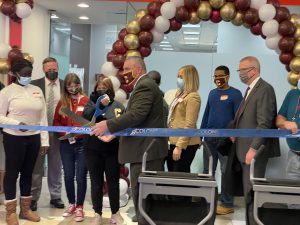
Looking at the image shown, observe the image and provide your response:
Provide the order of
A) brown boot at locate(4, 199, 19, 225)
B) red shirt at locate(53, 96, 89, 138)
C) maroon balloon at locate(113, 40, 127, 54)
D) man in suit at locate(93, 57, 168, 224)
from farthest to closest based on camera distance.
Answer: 1. maroon balloon at locate(113, 40, 127, 54)
2. red shirt at locate(53, 96, 89, 138)
3. brown boot at locate(4, 199, 19, 225)
4. man in suit at locate(93, 57, 168, 224)

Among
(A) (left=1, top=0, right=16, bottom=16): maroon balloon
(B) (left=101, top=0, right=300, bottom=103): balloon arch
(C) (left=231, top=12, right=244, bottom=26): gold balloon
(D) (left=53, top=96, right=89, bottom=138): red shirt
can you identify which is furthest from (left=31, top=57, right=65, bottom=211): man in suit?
(C) (left=231, top=12, right=244, bottom=26): gold balloon

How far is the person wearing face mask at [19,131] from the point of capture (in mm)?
3789

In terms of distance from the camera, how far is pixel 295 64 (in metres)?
4.55

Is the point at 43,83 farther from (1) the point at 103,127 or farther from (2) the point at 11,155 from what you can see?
(1) the point at 103,127

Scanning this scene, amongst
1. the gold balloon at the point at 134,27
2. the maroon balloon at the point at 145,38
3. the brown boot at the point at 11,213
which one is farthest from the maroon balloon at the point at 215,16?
the brown boot at the point at 11,213

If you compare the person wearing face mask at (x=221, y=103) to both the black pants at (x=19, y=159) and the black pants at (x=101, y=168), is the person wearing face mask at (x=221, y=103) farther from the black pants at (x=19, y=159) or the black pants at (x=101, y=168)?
the black pants at (x=19, y=159)

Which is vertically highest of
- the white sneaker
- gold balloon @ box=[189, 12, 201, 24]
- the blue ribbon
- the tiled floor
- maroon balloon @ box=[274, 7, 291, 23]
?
maroon balloon @ box=[274, 7, 291, 23]

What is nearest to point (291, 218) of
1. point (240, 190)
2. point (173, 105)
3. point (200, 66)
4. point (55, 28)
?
point (240, 190)

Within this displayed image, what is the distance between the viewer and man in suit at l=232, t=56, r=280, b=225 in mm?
3166

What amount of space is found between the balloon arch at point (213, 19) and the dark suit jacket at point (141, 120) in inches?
55.3

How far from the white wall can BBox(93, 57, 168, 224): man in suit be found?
330 centimetres

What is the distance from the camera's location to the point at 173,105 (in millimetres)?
4004

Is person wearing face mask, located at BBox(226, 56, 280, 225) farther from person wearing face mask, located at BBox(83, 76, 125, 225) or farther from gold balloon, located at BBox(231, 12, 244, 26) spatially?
gold balloon, located at BBox(231, 12, 244, 26)

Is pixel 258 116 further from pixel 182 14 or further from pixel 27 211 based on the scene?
pixel 27 211
